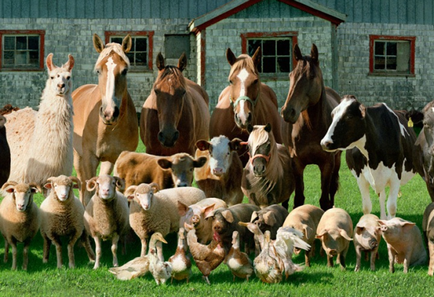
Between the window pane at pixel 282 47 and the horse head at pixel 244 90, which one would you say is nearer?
the horse head at pixel 244 90

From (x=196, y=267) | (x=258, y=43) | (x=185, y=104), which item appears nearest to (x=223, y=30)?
(x=258, y=43)

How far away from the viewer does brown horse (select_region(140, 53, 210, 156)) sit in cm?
Result: 880

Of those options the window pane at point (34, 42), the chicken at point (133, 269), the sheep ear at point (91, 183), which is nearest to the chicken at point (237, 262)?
the chicken at point (133, 269)

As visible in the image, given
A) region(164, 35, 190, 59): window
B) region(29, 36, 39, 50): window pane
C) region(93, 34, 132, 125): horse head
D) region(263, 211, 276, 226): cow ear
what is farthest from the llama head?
region(29, 36, 39, 50): window pane

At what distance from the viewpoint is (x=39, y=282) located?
6.39 meters

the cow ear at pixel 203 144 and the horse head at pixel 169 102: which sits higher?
the horse head at pixel 169 102

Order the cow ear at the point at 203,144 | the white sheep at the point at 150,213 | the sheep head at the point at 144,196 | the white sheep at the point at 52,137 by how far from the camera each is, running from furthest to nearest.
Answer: the cow ear at the point at 203,144, the white sheep at the point at 52,137, the white sheep at the point at 150,213, the sheep head at the point at 144,196

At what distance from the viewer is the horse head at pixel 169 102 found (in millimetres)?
8742

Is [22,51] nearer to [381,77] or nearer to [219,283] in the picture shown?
[381,77]

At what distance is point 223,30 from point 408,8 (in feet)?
20.3

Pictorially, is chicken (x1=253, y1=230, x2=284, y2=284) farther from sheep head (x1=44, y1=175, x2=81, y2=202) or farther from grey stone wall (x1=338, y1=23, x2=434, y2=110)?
grey stone wall (x1=338, y1=23, x2=434, y2=110)

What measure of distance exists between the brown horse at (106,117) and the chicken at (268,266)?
2935 mm

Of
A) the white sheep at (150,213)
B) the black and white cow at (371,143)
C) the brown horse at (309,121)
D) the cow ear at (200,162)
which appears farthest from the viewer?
the brown horse at (309,121)

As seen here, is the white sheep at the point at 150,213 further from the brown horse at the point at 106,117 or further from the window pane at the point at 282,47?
the window pane at the point at 282,47
